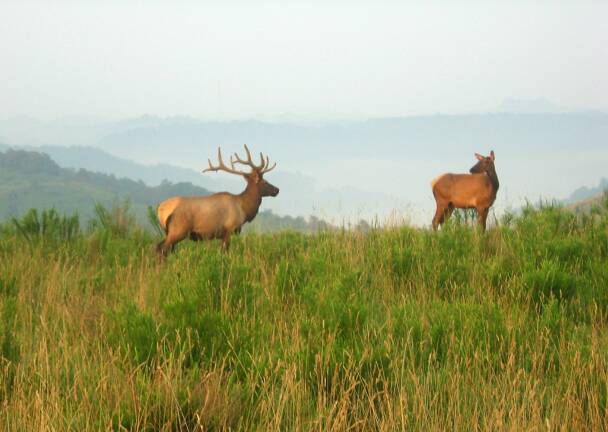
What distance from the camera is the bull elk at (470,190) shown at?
10945 millimetres

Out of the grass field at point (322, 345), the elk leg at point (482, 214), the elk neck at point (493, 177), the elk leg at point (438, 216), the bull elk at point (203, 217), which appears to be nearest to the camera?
the grass field at point (322, 345)

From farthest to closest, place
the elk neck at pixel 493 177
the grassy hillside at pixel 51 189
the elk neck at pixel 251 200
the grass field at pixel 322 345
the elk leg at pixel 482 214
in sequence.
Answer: the grassy hillside at pixel 51 189 → the elk neck at pixel 493 177 → the elk leg at pixel 482 214 → the elk neck at pixel 251 200 → the grass field at pixel 322 345

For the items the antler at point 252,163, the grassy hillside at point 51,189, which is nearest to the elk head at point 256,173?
the antler at point 252,163

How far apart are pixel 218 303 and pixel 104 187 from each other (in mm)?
195074

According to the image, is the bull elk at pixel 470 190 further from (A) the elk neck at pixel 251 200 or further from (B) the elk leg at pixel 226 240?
(B) the elk leg at pixel 226 240

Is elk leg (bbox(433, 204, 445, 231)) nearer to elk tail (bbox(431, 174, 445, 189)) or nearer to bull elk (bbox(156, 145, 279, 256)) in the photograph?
elk tail (bbox(431, 174, 445, 189))

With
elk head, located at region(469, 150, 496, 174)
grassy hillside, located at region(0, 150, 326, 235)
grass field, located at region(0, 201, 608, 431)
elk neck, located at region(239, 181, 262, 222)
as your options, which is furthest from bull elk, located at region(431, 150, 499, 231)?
grassy hillside, located at region(0, 150, 326, 235)

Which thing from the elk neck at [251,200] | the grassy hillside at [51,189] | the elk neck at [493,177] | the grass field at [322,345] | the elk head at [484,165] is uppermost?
the elk head at [484,165]

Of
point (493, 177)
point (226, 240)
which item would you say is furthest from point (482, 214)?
point (226, 240)

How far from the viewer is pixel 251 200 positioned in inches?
361

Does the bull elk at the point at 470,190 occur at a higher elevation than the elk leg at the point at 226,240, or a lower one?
higher

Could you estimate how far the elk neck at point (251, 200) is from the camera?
360 inches

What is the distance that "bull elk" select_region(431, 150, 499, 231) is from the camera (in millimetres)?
10945

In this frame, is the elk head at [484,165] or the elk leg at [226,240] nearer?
the elk leg at [226,240]
